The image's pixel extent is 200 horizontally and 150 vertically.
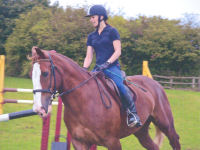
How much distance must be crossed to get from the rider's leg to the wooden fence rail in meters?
19.3

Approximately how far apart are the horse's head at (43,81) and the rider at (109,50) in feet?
3.15

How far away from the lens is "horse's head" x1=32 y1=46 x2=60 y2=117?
3.53 metres

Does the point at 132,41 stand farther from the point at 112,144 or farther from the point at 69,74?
the point at 69,74

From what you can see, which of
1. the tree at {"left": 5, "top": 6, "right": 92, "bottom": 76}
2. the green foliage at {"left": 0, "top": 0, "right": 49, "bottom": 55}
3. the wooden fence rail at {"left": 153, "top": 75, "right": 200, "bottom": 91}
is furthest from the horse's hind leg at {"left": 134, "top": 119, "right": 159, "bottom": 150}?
the green foliage at {"left": 0, "top": 0, "right": 49, "bottom": 55}

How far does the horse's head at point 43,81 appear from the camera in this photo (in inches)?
139

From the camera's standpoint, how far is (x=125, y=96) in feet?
14.9

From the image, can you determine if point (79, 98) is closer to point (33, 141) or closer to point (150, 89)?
point (150, 89)

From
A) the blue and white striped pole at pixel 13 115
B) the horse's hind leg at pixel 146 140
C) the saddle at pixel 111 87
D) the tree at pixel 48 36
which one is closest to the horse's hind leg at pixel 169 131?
the horse's hind leg at pixel 146 140

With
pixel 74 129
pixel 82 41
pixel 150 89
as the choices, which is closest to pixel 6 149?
pixel 74 129

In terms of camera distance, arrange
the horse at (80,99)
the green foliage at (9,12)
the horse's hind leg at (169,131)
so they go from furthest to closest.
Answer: the green foliage at (9,12)
the horse's hind leg at (169,131)
the horse at (80,99)

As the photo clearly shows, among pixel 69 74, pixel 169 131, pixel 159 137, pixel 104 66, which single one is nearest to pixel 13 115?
pixel 69 74

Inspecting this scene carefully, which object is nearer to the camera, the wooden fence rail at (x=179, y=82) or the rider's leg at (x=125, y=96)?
the rider's leg at (x=125, y=96)

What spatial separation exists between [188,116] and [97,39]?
8.23m

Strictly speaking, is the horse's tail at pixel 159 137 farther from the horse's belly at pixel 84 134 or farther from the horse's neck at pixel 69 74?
the horse's neck at pixel 69 74
